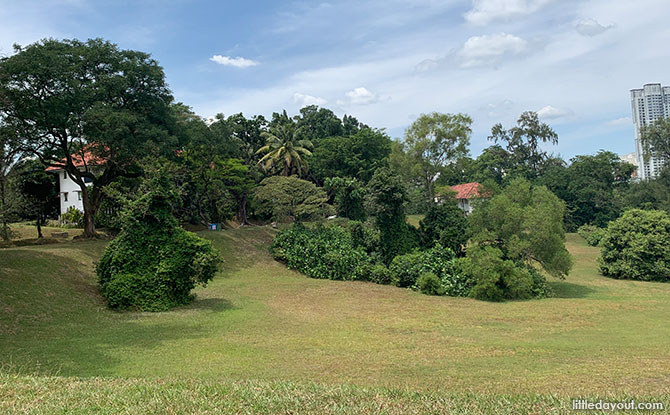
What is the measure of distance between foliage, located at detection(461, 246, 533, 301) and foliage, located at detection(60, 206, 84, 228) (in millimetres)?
26405

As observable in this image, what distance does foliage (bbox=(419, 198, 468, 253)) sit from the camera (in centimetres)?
2253

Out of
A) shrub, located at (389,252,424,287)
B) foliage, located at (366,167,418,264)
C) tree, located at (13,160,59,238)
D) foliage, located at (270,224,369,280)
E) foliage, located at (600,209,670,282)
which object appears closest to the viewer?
shrub, located at (389,252,424,287)

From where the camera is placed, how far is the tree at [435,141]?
2873 centimetres

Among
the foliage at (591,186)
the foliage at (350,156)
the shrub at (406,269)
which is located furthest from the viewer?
the foliage at (591,186)

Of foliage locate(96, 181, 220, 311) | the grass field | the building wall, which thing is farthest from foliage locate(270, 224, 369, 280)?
the building wall

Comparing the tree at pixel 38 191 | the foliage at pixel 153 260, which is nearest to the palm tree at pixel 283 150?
the tree at pixel 38 191

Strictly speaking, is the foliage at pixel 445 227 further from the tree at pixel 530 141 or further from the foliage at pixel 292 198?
the tree at pixel 530 141

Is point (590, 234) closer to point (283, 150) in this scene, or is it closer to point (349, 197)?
point (349, 197)

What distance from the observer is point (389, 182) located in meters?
22.2

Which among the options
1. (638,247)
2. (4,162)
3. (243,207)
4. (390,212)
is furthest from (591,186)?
(4,162)

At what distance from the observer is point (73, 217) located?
103ft

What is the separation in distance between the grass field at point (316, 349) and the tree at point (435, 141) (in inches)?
498

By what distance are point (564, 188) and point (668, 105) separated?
34587 mm

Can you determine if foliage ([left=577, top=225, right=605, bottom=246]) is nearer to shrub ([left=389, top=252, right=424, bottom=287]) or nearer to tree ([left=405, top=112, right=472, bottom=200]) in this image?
tree ([left=405, top=112, right=472, bottom=200])
